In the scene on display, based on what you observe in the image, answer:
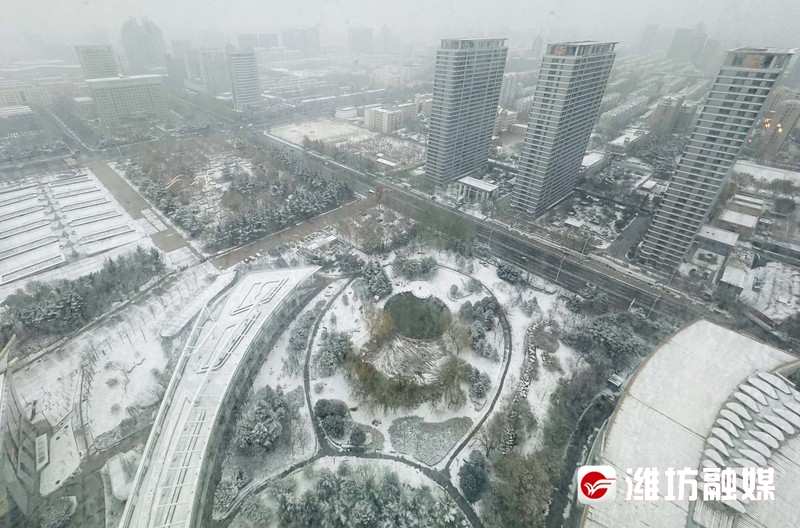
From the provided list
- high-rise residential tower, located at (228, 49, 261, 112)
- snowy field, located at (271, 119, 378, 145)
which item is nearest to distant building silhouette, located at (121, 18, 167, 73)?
high-rise residential tower, located at (228, 49, 261, 112)

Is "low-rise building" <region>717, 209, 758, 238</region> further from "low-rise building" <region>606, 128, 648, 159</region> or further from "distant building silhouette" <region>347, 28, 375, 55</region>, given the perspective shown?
"distant building silhouette" <region>347, 28, 375, 55</region>

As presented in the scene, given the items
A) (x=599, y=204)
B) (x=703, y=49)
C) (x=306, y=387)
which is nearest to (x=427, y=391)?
(x=306, y=387)

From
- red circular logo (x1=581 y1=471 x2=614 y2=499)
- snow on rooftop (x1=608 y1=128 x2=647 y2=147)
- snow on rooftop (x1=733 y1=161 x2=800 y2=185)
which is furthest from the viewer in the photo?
snow on rooftop (x1=608 y1=128 x2=647 y2=147)

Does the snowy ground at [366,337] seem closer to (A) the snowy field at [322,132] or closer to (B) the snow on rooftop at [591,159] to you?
(B) the snow on rooftop at [591,159]

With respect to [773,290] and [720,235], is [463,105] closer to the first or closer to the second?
[720,235]

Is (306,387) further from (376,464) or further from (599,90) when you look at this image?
(599,90)

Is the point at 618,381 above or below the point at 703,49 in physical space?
below

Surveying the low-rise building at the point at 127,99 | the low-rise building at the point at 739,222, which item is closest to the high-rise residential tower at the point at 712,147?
the low-rise building at the point at 739,222
